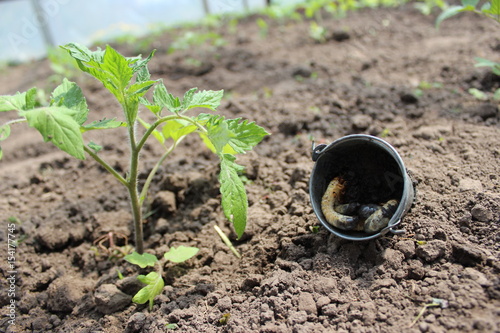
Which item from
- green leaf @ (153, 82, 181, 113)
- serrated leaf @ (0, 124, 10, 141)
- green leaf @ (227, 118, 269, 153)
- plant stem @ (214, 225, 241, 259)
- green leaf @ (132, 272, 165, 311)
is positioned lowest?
plant stem @ (214, 225, 241, 259)

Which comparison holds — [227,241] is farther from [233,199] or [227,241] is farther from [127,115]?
[127,115]

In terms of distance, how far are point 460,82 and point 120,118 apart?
2726 mm

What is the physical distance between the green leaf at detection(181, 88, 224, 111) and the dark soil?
0.69 meters

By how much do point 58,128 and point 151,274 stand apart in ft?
2.45

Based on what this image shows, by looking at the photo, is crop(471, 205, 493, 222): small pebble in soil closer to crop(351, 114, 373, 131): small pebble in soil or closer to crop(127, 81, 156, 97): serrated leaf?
crop(351, 114, 373, 131): small pebble in soil

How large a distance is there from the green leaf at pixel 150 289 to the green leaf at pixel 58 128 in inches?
25.1

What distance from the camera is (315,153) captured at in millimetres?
1843

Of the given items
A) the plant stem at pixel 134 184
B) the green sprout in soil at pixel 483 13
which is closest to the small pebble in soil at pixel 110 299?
the plant stem at pixel 134 184

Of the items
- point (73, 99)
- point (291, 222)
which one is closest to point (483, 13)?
point (291, 222)

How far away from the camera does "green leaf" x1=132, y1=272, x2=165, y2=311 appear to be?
68.9 inches

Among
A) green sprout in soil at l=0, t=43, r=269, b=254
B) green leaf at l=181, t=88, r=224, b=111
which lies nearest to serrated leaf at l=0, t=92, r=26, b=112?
green sprout in soil at l=0, t=43, r=269, b=254

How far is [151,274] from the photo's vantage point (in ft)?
5.96

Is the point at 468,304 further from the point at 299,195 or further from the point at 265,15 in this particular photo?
the point at 265,15

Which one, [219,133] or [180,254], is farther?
[180,254]
